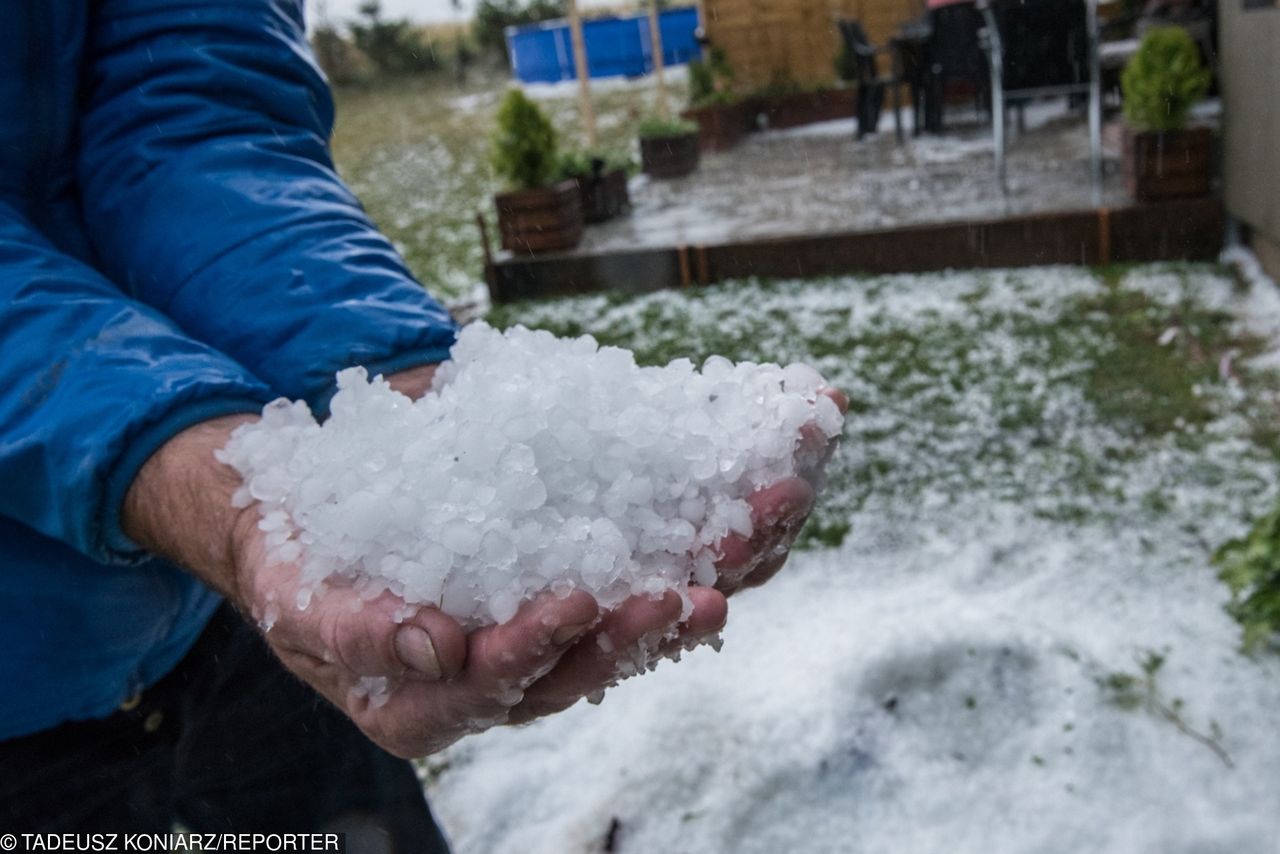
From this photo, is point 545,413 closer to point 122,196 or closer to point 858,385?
point 122,196

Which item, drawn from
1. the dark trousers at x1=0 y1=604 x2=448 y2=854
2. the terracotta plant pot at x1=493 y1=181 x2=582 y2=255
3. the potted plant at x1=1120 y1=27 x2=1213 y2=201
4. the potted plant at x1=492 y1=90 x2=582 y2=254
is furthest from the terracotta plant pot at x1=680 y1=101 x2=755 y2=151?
the dark trousers at x1=0 y1=604 x2=448 y2=854

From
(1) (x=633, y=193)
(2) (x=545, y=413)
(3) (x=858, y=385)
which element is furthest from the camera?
(1) (x=633, y=193)

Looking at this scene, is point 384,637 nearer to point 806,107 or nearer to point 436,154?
point 806,107

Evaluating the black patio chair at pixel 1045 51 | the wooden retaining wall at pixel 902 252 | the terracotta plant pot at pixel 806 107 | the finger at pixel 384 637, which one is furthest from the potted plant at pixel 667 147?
the finger at pixel 384 637

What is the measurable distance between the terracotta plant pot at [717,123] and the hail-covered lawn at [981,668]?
589 centimetres

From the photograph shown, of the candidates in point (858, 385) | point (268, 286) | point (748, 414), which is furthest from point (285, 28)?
point (858, 385)

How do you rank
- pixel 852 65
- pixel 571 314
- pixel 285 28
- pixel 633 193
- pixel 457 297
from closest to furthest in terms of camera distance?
1. pixel 285 28
2. pixel 571 314
3. pixel 457 297
4. pixel 633 193
5. pixel 852 65

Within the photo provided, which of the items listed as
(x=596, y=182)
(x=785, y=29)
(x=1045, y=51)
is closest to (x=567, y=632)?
(x=1045, y=51)

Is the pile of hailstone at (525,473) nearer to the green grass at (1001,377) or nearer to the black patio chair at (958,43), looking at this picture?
the green grass at (1001,377)

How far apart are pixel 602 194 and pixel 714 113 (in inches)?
129

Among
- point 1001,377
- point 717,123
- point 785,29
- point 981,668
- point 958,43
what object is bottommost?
point 981,668

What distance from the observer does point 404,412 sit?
3.22 ft

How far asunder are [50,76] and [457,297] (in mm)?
4583

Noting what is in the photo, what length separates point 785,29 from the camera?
10516mm
